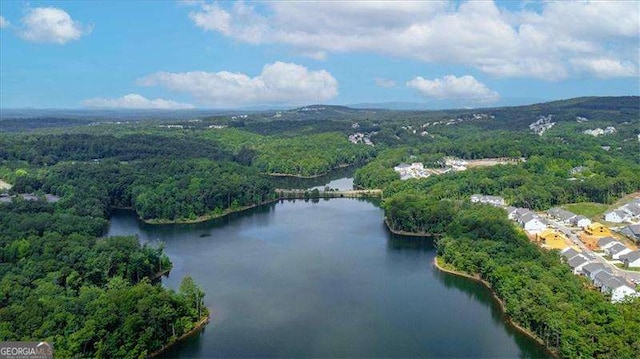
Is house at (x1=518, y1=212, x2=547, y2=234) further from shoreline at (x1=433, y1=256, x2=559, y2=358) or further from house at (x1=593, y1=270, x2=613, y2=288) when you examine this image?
house at (x1=593, y1=270, x2=613, y2=288)

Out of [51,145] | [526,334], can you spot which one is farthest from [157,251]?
[51,145]

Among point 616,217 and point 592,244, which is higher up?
point 616,217

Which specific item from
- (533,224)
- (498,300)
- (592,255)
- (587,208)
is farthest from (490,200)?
(498,300)

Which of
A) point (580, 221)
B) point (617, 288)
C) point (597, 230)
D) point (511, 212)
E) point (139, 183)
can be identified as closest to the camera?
point (617, 288)

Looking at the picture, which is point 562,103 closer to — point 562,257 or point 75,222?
point 562,257

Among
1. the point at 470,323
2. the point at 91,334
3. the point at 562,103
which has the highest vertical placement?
the point at 562,103

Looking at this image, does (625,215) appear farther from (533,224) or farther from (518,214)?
(533,224)

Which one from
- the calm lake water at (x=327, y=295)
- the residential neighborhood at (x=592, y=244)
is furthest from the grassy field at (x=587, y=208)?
the calm lake water at (x=327, y=295)
